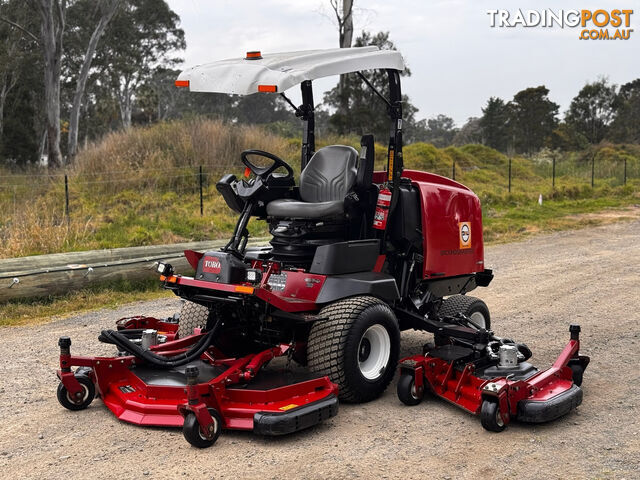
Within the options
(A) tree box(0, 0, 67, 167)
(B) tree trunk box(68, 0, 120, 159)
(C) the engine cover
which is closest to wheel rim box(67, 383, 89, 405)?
(C) the engine cover

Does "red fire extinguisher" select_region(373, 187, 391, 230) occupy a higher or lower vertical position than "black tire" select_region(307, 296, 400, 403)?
higher

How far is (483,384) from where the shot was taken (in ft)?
A: 15.5

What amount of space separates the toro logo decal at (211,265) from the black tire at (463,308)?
2.17m

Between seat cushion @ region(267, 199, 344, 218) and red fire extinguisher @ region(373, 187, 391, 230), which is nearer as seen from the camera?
seat cushion @ region(267, 199, 344, 218)

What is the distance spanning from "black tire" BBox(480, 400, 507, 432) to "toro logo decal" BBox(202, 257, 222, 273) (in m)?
1.96

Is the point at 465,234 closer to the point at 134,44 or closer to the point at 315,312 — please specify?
the point at 315,312

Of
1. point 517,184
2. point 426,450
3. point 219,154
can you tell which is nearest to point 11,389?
point 426,450

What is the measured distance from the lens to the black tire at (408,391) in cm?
498

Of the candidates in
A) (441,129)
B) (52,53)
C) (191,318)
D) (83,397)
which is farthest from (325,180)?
(441,129)

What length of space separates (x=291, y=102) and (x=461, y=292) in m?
2.25

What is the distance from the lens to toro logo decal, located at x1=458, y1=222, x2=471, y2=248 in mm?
6184

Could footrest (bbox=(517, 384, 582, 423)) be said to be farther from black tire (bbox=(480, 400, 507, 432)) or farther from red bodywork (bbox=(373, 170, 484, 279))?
red bodywork (bbox=(373, 170, 484, 279))

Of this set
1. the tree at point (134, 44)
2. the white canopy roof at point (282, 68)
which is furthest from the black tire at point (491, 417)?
the tree at point (134, 44)

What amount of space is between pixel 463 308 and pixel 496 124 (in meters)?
47.6
